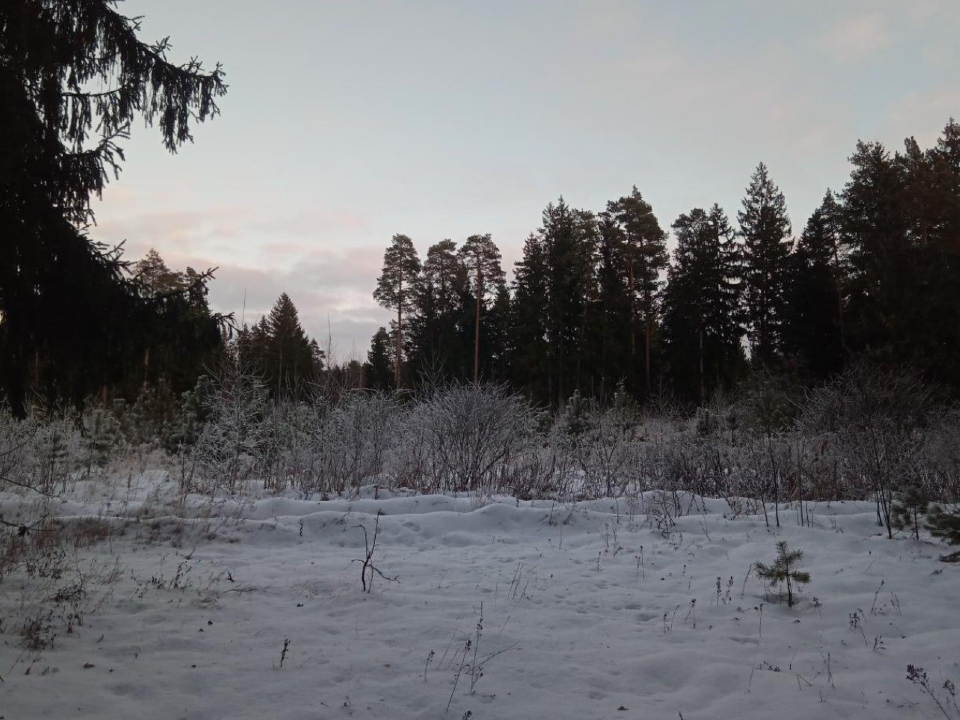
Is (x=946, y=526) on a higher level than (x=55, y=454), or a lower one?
lower

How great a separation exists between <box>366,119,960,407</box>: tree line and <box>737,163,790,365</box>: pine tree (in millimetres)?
79

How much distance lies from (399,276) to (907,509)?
33808mm

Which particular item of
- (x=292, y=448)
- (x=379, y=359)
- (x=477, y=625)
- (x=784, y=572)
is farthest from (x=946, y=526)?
(x=379, y=359)

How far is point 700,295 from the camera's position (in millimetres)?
31125

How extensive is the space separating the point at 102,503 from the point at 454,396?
216 inches

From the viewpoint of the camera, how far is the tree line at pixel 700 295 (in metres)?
23.8

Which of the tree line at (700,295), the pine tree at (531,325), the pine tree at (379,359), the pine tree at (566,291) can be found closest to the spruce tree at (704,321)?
the tree line at (700,295)

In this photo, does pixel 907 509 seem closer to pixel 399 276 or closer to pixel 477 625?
pixel 477 625

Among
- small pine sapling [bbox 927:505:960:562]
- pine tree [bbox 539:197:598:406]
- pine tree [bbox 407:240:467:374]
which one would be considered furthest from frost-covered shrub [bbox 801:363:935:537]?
pine tree [bbox 407:240:467:374]

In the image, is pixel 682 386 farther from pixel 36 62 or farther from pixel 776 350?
pixel 36 62

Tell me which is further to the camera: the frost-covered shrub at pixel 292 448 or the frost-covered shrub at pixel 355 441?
the frost-covered shrub at pixel 292 448

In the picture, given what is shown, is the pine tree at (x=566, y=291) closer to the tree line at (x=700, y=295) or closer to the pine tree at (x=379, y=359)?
the tree line at (x=700, y=295)

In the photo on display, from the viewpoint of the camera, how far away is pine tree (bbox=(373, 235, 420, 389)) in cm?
3747

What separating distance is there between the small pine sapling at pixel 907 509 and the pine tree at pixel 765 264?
25813 mm
